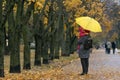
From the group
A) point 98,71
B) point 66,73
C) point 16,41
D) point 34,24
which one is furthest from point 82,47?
point 34,24

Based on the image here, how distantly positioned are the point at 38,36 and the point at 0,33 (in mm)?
10802

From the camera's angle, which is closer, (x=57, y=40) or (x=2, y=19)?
(x=2, y=19)

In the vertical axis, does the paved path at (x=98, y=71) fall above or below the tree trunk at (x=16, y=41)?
below

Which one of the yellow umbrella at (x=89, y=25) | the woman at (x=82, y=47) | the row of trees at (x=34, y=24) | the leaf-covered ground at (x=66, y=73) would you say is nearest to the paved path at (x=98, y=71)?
the leaf-covered ground at (x=66, y=73)

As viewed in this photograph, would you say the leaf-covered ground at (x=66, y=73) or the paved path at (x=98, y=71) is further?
the paved path at (x=98, y=71)

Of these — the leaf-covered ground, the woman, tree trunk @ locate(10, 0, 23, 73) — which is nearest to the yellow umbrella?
the woman

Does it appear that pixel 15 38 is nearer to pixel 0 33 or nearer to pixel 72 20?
pixel 0 33

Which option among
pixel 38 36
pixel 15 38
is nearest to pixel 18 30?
pixel 15 38

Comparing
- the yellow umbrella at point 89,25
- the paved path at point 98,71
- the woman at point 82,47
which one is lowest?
the paved path at point 98,71

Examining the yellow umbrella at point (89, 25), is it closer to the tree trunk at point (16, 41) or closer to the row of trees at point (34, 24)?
the row of trees at point (34, 24)

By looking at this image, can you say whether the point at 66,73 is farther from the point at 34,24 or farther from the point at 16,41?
the point at 34,24

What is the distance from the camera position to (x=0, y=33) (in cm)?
1600

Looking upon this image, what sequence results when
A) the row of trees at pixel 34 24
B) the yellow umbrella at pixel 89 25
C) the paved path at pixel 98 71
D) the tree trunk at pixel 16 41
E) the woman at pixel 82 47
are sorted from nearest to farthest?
1. the yellow umbrella at pixel 89 25
2. the paved path at pixel 98 71
3. the woman at pixel 82 47
4. the row of trees at pixel 34 24
5. the tree trunk at pixel 16 41

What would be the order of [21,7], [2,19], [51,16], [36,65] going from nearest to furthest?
1. [2,19]
2. [21,7]
3. [36,65]
4. [51,16]
